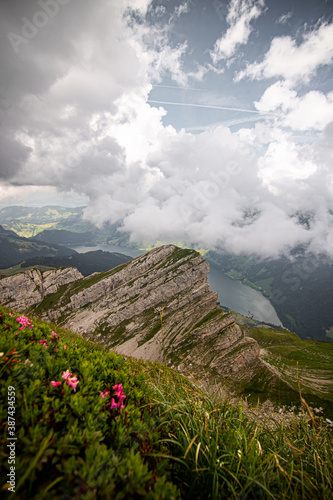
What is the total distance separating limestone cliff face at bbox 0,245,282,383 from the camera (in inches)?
2902

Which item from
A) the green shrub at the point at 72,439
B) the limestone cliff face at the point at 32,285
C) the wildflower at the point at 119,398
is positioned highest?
the green shrub at the point at 72,439

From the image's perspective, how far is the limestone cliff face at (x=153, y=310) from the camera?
242 ft

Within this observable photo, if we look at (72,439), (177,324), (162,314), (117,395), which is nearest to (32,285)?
(177,324)

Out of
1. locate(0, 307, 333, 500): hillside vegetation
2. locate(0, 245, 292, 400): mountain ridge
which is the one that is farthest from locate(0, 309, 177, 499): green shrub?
locate(0, 245, 292, 400): mountain ridge

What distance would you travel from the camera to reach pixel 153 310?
10781 cm

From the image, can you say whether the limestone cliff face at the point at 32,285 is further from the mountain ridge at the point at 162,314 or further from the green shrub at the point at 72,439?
the green shrub at the point at 72,439

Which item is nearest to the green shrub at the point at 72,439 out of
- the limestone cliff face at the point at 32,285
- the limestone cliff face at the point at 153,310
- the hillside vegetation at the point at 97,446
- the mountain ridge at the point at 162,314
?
the hillside vegetation at the point at 97,446

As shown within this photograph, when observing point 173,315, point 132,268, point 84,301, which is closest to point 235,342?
point 173,315

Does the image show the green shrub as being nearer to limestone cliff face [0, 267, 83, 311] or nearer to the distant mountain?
the distant mountain

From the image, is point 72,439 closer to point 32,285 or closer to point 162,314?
point 162,314

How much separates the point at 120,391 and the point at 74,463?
4.03ft

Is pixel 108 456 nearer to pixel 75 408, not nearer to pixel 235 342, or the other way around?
pixel 75 408

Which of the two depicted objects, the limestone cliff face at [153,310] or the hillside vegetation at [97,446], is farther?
the limestone cliff face at [153,310]

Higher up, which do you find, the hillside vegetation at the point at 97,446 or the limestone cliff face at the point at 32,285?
the hillside vegetation at the point at 97,446
